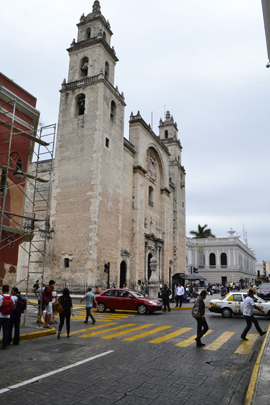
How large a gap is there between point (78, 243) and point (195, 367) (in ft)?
61.1

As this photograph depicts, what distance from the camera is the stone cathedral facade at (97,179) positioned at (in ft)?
79.9

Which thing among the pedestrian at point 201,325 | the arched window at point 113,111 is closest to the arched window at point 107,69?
the arched window at point 113,111

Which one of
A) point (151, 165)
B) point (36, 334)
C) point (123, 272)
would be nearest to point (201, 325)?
point (36, 334)

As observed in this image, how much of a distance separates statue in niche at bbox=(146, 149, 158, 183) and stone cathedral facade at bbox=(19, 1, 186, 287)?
0.57m

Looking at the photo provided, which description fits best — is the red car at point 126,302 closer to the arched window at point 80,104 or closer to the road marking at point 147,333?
the road marking at point 147,333

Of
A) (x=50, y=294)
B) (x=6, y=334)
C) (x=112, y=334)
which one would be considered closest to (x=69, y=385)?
(x=6, y=334)

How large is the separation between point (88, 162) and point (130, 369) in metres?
20.7

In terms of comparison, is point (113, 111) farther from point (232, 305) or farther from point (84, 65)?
point (232, 305)

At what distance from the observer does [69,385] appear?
513 centimetres

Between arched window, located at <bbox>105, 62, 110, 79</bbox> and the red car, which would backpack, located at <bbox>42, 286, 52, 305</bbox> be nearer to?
the red car

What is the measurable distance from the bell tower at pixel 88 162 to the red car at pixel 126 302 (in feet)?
20.0

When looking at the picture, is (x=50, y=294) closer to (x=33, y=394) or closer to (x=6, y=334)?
(x=6, y=334)

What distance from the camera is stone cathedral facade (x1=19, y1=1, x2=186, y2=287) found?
79.9ft

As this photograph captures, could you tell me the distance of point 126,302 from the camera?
16641 mm
